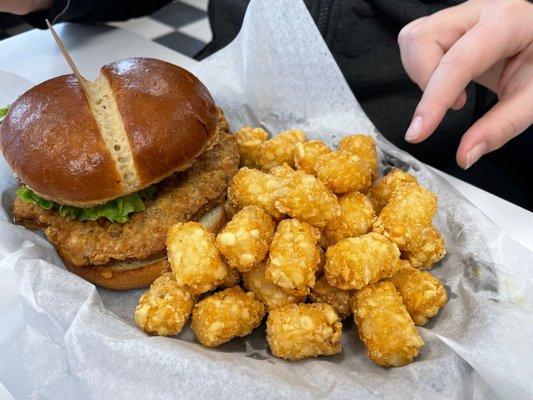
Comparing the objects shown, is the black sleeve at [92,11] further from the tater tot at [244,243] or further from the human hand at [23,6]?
the tater tot at [244,243]

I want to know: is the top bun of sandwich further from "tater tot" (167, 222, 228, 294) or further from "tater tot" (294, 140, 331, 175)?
"tater tot" (294, 140, 331, 175)

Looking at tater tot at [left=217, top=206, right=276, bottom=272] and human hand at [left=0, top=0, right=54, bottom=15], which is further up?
human hand at [left=0, top=0, right=54, bottom=15]

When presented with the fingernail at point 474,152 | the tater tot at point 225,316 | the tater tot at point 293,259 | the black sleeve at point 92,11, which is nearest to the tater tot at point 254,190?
the tater tot at point 293,259

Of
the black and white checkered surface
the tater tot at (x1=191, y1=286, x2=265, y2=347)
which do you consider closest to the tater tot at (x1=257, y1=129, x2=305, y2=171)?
the tater tot at (x1=191, y1=286, x2=265, y2=347)

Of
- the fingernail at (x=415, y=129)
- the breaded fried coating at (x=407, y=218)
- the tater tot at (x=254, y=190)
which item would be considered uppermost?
the fingernail at (x=415, y=129)

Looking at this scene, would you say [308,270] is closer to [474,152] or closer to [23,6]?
[474,152]

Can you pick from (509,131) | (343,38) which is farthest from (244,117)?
(509,131)

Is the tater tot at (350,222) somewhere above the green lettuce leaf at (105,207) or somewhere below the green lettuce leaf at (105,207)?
below
